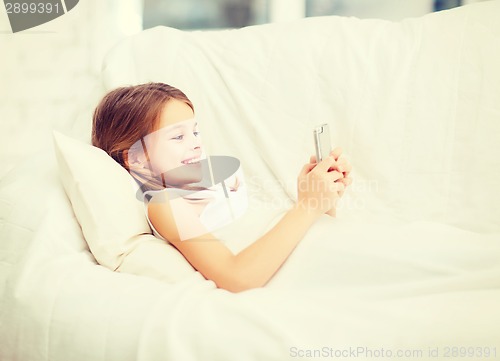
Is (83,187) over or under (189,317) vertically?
over

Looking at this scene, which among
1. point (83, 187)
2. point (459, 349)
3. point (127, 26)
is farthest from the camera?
point (127, 26)

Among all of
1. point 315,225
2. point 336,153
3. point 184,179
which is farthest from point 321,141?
point 184,179

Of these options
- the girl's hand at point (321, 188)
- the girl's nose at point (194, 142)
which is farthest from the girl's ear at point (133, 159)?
the girl's hand at point (321, 188)

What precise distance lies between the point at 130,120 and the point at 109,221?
23cm

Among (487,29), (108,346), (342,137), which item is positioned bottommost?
(108,346)

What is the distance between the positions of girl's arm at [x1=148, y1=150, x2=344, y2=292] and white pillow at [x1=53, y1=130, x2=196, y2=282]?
0.03m

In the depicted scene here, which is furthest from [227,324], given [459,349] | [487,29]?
[487,29]

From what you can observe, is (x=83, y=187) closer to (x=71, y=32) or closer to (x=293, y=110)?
(x=293, y=110)

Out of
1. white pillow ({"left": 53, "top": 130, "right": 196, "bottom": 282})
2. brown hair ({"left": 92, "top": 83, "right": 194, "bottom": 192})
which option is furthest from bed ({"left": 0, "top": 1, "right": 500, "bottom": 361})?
brown hair ({"left": 92, "top": 83, "right": 194, "bottom": 192})

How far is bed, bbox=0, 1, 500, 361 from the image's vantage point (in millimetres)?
636

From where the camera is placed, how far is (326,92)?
1.19m

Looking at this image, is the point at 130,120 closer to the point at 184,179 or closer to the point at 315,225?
the point at 184,179

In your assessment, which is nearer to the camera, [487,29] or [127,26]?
[487,29]

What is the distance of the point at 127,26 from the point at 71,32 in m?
0.24
